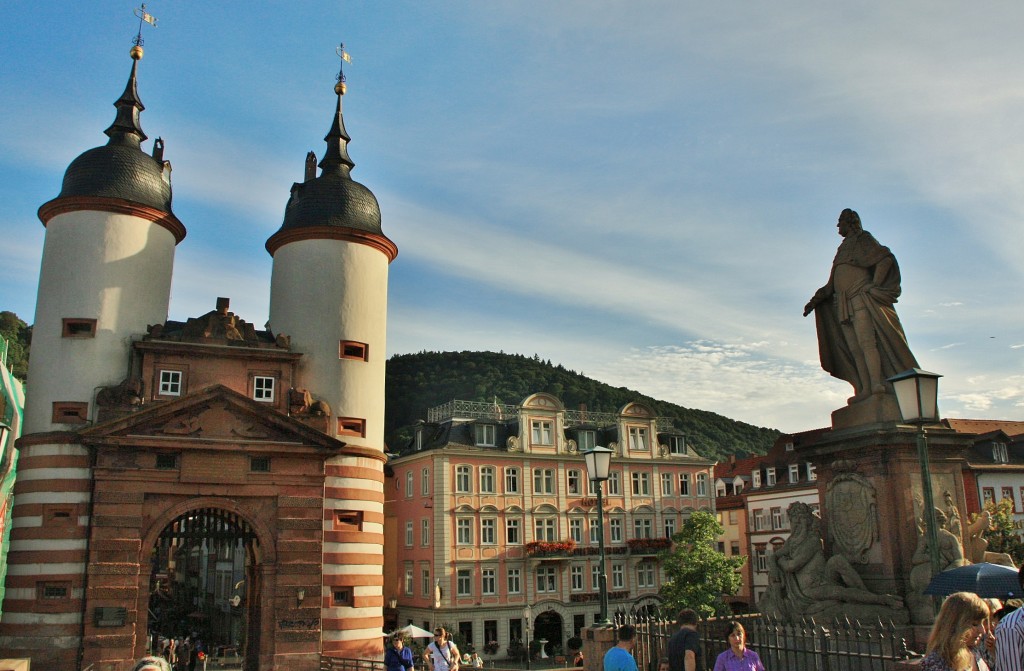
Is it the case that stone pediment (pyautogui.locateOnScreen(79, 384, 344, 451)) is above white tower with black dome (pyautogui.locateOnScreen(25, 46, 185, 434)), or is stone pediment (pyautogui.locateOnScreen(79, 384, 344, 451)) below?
below

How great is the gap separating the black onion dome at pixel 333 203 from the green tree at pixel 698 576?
87.8ft

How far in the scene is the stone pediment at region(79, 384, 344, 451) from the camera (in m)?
27.8

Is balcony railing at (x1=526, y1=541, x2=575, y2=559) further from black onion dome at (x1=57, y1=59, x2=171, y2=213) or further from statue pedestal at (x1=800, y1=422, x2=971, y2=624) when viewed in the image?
statue pedestal at (x1=800, y1=422, x2=971, y2=624)

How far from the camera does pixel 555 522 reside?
52.3 m

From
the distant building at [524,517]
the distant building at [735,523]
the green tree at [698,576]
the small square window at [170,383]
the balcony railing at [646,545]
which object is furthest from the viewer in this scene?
the distant building at [735,523]

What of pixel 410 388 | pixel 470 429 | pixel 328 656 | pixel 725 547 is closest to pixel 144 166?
pixel 328 656

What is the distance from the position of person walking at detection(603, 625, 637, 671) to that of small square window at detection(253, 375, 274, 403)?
23.3 m

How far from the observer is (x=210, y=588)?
67.0m

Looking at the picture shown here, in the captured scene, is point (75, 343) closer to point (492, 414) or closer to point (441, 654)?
point (441, 654)

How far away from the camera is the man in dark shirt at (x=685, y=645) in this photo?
9583mm

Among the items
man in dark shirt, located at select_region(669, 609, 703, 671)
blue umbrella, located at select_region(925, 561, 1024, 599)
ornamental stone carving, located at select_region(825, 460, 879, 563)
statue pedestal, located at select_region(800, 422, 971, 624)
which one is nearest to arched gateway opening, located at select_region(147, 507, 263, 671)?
ornamental stone carving, located at select_region(825, 460, 879, 563)

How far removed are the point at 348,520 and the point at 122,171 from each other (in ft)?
48.8

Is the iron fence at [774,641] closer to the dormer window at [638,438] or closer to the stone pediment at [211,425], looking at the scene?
the stone pediment at [211,425]

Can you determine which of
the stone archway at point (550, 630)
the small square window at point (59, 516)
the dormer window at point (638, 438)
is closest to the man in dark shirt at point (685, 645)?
the small square window at point (59, 516)
